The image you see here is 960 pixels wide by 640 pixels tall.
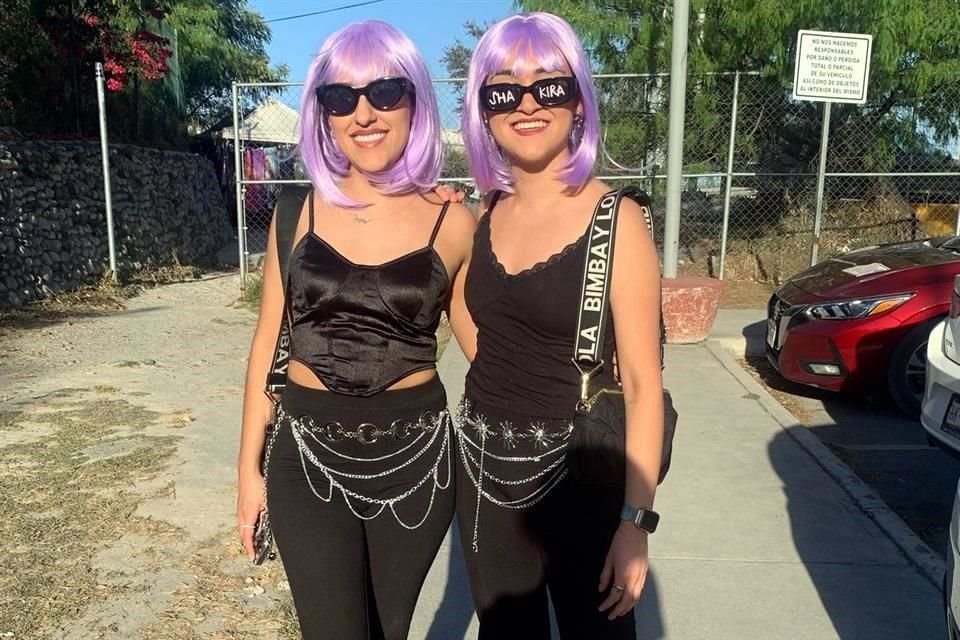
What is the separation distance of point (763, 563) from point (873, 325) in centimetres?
267

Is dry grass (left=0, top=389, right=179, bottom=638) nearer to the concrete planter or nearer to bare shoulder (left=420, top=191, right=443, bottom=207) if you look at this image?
bare shoulder (left=420, top=191, right=443, bottom=207)

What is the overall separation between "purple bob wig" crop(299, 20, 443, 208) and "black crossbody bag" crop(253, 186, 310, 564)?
0.33ft

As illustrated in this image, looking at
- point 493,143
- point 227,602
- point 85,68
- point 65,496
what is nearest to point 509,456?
point 493,143

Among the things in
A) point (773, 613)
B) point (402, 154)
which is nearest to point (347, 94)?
point (402, 154)

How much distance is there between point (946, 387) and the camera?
391 cm

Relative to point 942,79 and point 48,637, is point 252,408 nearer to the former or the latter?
point 48,637

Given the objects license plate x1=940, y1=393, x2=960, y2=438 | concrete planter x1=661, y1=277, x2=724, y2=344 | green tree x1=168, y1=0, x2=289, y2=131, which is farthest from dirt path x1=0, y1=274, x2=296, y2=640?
green tree x1=168, y1=0, x2=289, y2=131

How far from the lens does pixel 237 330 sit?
8766 mm

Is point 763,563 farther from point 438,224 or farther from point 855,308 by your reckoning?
point 855,308

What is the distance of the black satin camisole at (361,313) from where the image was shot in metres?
1.92

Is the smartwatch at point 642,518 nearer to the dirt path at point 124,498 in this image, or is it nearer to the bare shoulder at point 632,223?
the bare shoulder at point 632,223

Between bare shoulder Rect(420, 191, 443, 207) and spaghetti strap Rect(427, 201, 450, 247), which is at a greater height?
bare shoulder Rect(420, 191, 443, 207)

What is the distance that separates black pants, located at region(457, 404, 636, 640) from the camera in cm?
181

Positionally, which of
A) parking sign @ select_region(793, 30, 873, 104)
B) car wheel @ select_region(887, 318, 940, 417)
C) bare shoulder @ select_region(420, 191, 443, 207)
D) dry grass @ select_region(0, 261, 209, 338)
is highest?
parking sign @ select_region(793, 30, 873, 104)
